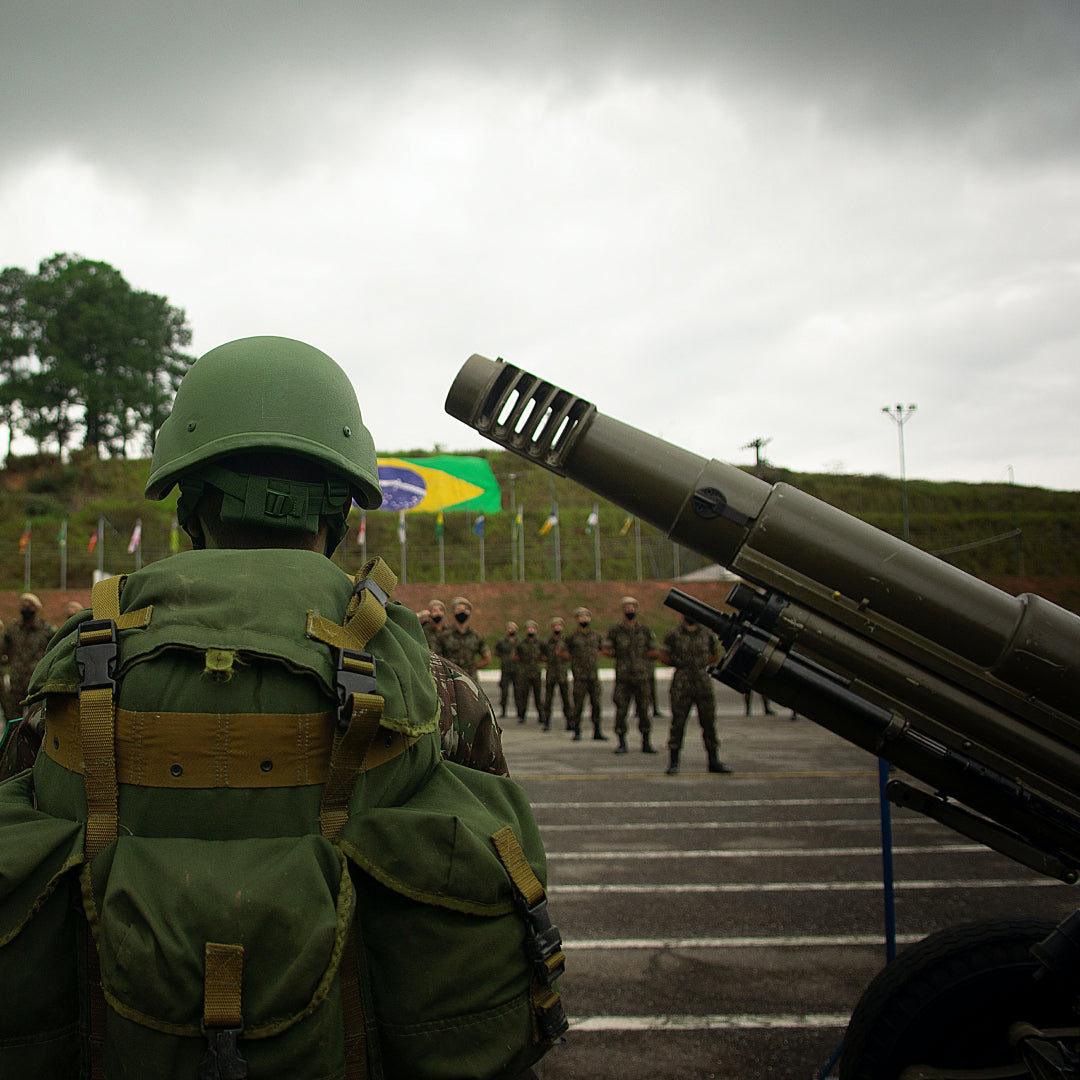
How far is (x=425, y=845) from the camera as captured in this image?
126 cm

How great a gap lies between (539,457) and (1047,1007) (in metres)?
2.11

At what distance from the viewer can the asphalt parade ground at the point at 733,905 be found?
11.7 feet

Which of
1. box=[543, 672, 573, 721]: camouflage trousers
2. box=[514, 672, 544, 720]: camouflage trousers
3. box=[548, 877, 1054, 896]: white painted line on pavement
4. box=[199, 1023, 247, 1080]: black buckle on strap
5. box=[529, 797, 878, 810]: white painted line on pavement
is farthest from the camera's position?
box=[514, 672, 544, 720]: camouflage trousers

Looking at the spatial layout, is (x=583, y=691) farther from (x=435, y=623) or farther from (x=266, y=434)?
(x=266, y=434)

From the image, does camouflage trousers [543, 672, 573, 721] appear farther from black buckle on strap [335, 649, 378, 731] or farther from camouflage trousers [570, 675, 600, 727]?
black buckle on strap [335, 649, 378, 731]

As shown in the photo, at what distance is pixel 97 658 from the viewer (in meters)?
1.22

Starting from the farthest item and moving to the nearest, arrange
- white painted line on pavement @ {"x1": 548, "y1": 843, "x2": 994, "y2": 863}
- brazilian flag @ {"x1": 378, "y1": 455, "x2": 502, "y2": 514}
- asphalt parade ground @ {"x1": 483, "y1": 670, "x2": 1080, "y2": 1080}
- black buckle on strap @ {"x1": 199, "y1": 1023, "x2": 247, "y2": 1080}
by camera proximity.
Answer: brazilian flag @ {"x1": 378, "y1": 455, "x2": 502, "y2": 514} → white painted line on pavement @ {"x1": 548, "y1": 843, "x2": 994, "y2": 863} → asphalt parade ground @ {"x1": 483, "y1": 670, "x2": 1080, "y2": 1080} → black buckle on strap @ {"x1": 199, "y1": 1023, "x2": 247, "y2": 1080}

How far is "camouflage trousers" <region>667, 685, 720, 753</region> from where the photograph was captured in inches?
396

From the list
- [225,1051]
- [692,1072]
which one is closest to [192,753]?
[225,1051]

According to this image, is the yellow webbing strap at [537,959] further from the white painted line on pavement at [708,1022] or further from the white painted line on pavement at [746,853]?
the white painted line on pavement at [746,853]

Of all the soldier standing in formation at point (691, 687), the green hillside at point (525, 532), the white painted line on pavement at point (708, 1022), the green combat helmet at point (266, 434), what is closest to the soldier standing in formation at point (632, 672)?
the soldier standing in formation at point (691, 687)

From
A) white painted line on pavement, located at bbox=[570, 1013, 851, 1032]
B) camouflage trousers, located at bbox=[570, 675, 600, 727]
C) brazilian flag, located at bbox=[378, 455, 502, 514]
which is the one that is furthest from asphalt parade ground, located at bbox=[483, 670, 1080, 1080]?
brazilian flag, located at bbox=[378, 455, 502, 514]

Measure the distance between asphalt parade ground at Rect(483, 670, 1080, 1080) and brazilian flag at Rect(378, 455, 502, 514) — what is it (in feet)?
82.2

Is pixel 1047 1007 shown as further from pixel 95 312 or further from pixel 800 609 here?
pixel 95 312
